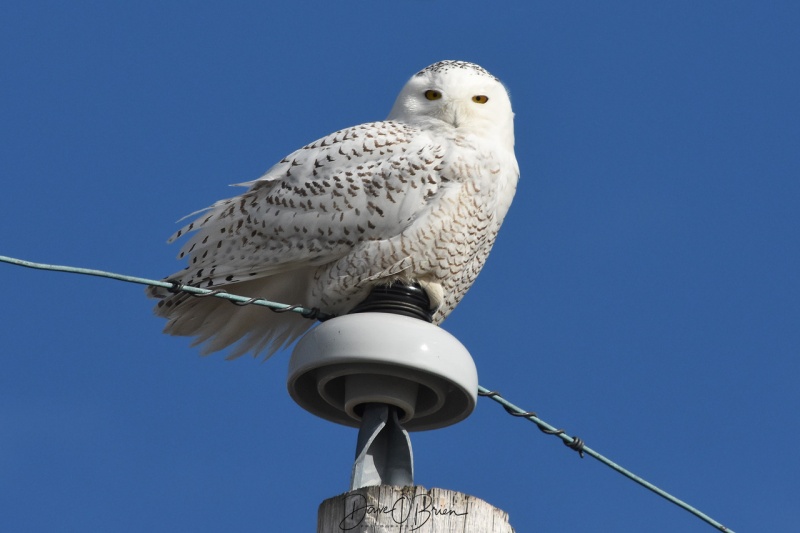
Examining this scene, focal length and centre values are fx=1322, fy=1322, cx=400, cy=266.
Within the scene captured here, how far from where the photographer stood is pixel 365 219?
6.05 m

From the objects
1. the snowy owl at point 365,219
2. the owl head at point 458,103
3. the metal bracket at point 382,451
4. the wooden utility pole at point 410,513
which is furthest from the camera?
the owl head at point 458,103

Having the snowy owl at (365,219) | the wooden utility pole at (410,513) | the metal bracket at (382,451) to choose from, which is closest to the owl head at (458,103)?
the snowy owl at (365,219)

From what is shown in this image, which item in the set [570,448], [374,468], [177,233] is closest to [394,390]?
[374,468]

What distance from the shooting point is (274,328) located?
656 centimetres

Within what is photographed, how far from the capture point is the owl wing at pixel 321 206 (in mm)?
6062

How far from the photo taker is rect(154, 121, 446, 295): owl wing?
6.06 m

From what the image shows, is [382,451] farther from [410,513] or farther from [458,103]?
[458,103]

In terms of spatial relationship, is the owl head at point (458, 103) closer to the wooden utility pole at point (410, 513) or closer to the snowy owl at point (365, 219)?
the snowy owl at point (365, 219)

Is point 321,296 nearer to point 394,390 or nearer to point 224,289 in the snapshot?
point 224,289

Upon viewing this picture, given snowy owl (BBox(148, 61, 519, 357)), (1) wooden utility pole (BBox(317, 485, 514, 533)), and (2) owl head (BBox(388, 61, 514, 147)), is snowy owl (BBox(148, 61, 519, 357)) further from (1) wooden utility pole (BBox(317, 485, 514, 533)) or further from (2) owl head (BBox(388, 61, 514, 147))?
(1) wooden utility pole (BBox(317, 485, 514, 533))

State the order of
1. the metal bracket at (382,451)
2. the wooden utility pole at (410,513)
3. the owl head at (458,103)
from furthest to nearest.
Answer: the owl head at (458,103), the metal bracket at (382,451), the wooden utility pole at (410,513)

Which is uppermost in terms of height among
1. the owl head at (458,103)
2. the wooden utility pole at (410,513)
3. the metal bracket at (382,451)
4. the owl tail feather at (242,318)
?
the owl head at (458,103)

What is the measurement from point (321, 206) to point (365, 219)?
0.97 feet

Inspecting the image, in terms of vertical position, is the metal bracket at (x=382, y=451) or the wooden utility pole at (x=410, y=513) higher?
the metal bracket at (x=382, y=451)
